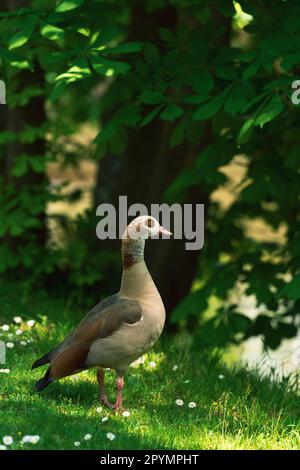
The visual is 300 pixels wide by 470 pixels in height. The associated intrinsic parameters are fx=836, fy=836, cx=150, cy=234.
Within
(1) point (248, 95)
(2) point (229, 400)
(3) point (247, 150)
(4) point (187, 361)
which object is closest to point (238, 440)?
(2) point (229, 400)

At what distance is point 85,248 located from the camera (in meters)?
8.91

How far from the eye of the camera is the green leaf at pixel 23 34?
17.9 ft

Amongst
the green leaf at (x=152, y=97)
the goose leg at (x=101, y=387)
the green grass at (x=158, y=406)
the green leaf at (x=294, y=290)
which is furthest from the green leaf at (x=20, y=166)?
the green leaf at (x=294, y=290)

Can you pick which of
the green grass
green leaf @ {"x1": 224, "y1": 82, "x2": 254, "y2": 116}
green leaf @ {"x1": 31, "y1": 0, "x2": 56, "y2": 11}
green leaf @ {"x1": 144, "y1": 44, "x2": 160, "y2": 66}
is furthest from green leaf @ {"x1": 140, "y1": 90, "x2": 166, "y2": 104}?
the green grass

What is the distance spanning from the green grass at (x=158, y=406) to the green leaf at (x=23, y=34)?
2205 millimetres

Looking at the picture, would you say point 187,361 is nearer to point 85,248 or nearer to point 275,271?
point 275,271

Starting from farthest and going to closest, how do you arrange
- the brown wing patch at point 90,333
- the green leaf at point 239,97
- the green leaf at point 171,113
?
the green leaf at point 171,113 < the green leaf at point 239,97 < the brown wing patch at point 90,333

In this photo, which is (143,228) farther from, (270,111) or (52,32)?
(52,32)

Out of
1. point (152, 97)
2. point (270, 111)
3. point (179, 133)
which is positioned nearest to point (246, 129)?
point (270, 111)

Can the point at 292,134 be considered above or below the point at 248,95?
below

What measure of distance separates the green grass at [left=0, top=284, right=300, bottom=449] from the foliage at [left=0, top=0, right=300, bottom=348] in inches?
30.6

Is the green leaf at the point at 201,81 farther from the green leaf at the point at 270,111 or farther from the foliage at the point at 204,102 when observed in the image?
the green leaf at the point at 270,111

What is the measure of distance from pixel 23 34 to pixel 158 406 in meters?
2.60
